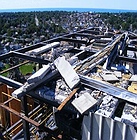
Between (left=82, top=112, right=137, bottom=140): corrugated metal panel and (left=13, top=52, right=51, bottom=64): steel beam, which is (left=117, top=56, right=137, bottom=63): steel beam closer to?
(left=13, top=52, right=51, bottom=64): steel beam

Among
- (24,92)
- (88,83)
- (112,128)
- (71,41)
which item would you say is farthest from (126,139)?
(71,41)

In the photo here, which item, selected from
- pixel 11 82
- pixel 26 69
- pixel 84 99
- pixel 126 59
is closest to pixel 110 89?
pixel 84 99

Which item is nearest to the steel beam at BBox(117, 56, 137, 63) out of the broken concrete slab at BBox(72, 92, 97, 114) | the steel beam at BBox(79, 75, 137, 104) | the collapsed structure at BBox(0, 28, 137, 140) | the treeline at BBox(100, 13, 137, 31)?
the collapsed structure at BBox(0, 28, 137, 140)

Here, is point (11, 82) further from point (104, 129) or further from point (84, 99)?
point (104, 129)

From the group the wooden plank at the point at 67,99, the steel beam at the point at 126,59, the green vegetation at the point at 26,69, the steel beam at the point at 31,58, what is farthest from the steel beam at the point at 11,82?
the green vegetation at the point at 26,69

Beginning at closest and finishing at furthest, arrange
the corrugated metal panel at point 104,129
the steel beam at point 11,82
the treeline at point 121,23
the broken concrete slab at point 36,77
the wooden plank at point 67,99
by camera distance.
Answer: the corrugated metal panel at point 104,129 < the wooden plank at point 67,99 < the broken concrete slab at point 36,77 < the steel beam at point 11,82 < the treeline at point 121,23

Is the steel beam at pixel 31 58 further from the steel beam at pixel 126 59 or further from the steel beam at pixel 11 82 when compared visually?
the steel beam at pixel 126 59
